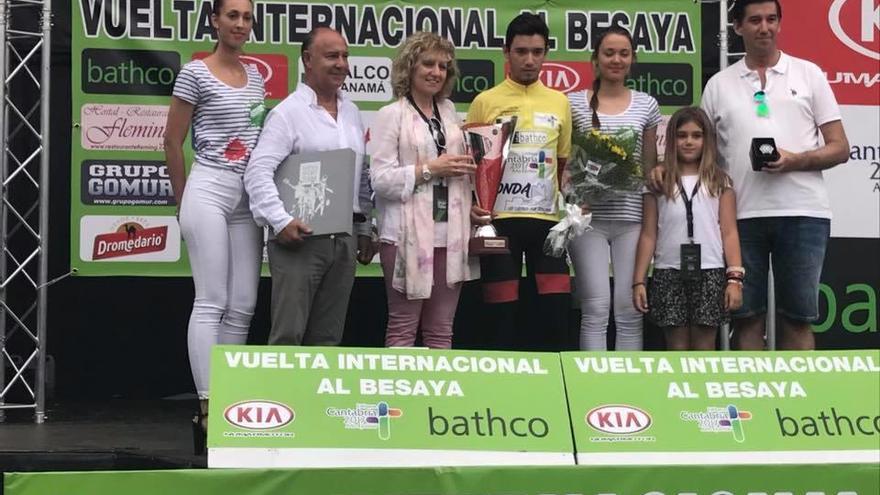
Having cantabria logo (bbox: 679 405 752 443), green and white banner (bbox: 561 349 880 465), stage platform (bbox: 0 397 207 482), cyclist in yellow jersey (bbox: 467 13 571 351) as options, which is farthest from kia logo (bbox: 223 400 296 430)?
cyclist in yellow jersey (bbox: 467 13 571 351)

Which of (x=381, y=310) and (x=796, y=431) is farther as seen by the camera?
(x=381, y=310)

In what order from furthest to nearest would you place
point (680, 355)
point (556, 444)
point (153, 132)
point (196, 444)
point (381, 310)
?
point (381, 310)
point (153, 132)
point (196, 444)
point (680, 355)
point (556, 444)

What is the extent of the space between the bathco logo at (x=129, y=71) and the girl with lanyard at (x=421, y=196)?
154 cm

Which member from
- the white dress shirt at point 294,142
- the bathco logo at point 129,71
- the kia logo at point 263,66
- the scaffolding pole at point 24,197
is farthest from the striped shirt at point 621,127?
the scaffolding pole at point 24,197

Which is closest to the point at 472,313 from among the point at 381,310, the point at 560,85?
the point at 381,310

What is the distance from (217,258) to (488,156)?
110 cm

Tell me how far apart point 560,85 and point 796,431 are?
9.26ft

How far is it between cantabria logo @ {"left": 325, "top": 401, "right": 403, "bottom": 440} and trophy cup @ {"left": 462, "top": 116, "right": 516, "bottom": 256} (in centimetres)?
129

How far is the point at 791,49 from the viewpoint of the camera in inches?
251

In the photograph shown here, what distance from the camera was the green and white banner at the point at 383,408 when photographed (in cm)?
359

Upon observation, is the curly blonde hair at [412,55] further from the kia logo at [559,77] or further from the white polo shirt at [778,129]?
the kia logo at [559,77]

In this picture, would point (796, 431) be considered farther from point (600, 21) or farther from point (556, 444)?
point (600, 21)

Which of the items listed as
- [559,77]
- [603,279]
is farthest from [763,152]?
[559,77]

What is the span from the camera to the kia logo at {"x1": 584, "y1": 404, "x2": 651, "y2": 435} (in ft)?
12.3
